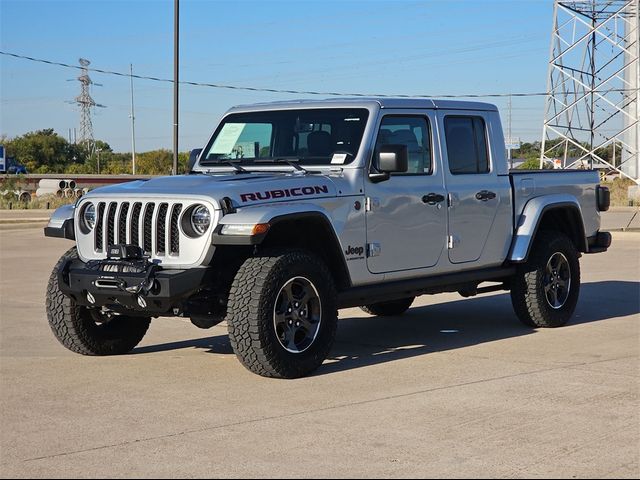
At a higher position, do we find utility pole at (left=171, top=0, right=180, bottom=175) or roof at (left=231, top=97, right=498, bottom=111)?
utility pole at (left=171, top=0, right=180, bottom=175)

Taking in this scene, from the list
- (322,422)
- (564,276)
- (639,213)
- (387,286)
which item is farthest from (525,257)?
(639,213)

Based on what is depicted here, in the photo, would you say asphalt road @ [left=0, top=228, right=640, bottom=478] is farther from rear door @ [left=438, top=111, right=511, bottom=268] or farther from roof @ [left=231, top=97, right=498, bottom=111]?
roof @ [left=231, top=97, right=498, bottom=111]

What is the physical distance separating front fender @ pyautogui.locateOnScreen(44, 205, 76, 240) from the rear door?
3144 millimetres

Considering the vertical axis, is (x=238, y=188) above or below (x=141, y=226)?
above

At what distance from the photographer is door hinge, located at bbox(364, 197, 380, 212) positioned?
834 cm

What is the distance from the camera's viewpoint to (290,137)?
8.91m

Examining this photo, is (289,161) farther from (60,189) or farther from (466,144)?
(60,189)

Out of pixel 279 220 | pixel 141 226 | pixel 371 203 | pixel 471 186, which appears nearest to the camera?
pixel 279 220

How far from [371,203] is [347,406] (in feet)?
6.86

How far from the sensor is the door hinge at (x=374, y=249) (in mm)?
8383

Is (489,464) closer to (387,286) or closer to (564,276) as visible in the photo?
(387,286)

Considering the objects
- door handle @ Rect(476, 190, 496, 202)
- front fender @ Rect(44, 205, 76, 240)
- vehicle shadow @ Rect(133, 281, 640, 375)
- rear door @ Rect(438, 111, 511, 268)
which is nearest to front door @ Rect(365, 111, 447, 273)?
rear door @ Rect(438, 111, 511, 268)

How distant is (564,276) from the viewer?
10516 millimetres

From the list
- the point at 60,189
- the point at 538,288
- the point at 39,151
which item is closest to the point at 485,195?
the point at 538,288
